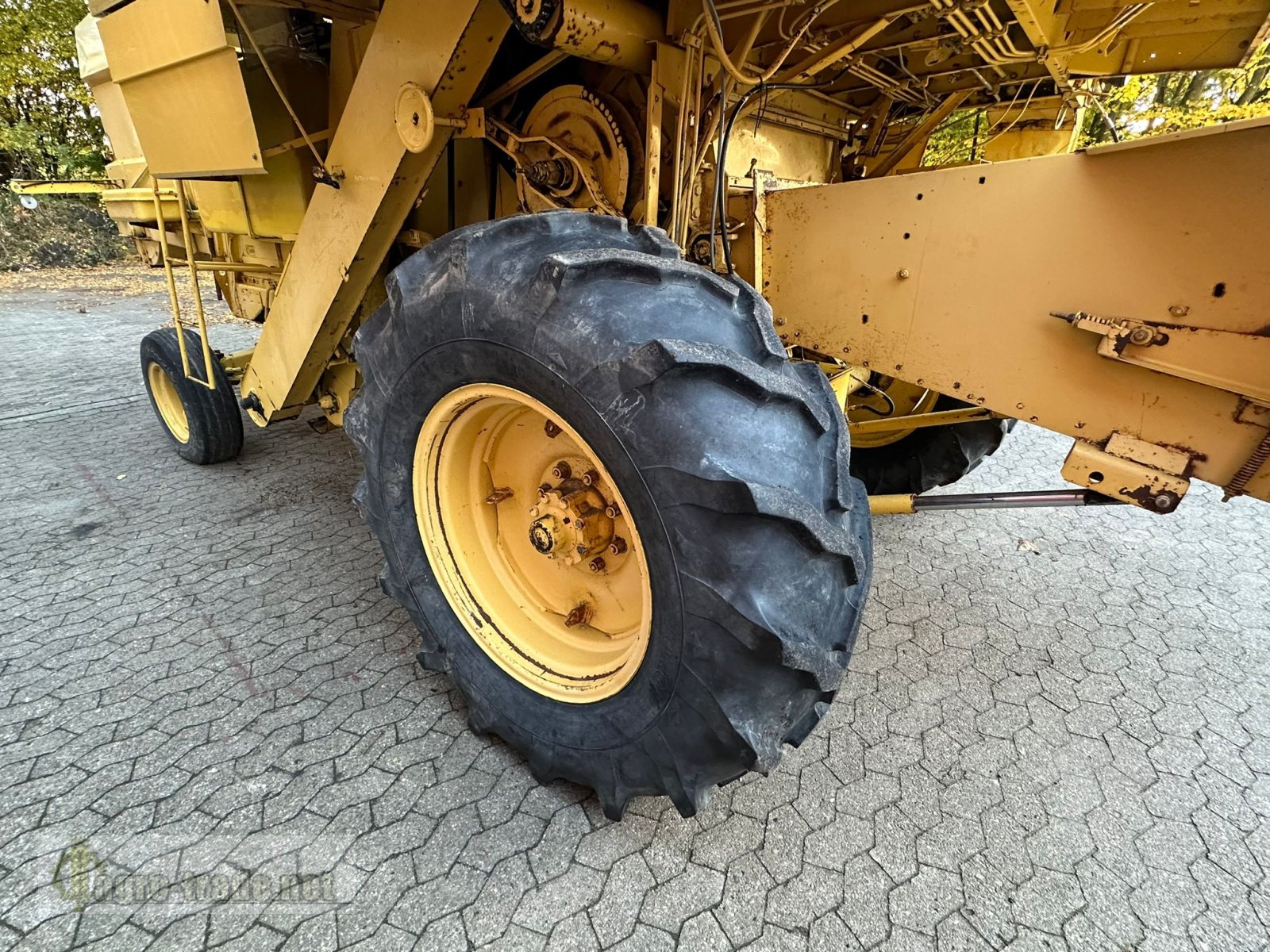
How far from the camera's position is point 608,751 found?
5.38ft

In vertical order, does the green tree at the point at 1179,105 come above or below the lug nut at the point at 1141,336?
above

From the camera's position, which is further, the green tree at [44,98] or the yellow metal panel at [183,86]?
the green tree at [44,98]

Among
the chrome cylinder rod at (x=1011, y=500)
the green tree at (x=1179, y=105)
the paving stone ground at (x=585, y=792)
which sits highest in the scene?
the green tree at (x=1179, y=105)

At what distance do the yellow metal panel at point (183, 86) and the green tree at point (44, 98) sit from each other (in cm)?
1683

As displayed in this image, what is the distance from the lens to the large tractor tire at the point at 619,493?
129 centimetres

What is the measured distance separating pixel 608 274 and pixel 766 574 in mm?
700

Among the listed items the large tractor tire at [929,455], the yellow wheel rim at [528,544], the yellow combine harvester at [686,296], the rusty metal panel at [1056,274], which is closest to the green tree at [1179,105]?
the large tractor tire at [929,455]

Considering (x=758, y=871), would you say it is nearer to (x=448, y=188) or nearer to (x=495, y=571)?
(x=495, y=571)

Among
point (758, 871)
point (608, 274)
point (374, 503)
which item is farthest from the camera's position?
point (374, 503)

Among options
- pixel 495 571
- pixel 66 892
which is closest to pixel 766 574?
pixel 495 571

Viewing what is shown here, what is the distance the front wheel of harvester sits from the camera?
371cm

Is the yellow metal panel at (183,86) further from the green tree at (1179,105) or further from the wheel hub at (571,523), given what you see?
the green tree at (1179,105)

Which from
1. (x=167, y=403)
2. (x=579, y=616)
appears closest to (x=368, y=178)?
(x=579, y=616)

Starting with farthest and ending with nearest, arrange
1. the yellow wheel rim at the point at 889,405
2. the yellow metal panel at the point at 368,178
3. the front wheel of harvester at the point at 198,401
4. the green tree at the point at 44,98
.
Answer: the green tree at the point at 44,98, the front wheel of harvester at the point at 198,401, the yellow wheel rim at the point at 889,405, the yellow metal panel at the point at 368,178
